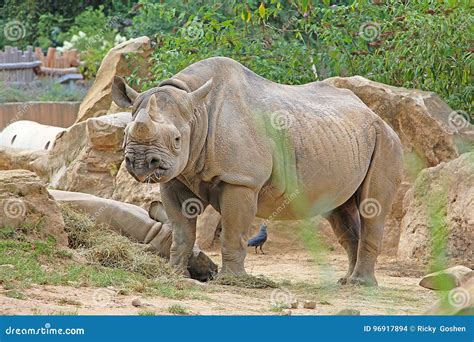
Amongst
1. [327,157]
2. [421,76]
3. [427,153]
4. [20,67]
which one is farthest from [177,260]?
[20,67]

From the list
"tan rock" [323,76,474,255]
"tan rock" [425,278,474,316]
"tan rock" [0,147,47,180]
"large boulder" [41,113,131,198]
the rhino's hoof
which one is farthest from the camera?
"tan rock" [0,147,47,180]

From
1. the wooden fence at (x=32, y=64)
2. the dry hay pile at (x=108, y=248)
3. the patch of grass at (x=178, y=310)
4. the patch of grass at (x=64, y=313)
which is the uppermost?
the patch of grass at (x=64, y=313)

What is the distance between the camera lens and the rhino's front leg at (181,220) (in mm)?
9625

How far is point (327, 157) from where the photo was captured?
33.2 feet

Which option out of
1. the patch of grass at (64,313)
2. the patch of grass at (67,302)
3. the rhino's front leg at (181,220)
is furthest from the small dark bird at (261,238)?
the patch of grass at (64,313)

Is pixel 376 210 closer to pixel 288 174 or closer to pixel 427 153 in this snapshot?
pixel 288 174

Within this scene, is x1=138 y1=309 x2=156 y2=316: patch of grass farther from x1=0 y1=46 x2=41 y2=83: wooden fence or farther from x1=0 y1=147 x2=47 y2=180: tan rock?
x1=0 y1=46 x2=41 y2=83: wooden fence

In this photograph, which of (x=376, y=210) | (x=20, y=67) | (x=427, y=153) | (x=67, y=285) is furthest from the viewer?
(x=20, y=67)

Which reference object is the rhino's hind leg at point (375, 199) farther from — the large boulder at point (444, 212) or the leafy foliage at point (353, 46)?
the leafy foliage at point (353, 46)

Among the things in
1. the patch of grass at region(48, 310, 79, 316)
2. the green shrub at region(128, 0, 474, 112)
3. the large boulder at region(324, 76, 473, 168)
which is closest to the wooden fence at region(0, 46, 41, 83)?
the green shrub at region(128, 0, 474, 112)

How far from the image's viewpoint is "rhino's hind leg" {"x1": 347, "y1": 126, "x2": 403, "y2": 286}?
416 inches

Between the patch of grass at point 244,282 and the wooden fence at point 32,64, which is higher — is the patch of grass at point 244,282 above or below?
above

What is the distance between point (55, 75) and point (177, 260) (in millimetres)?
16408

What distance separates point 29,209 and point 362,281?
3121mm
